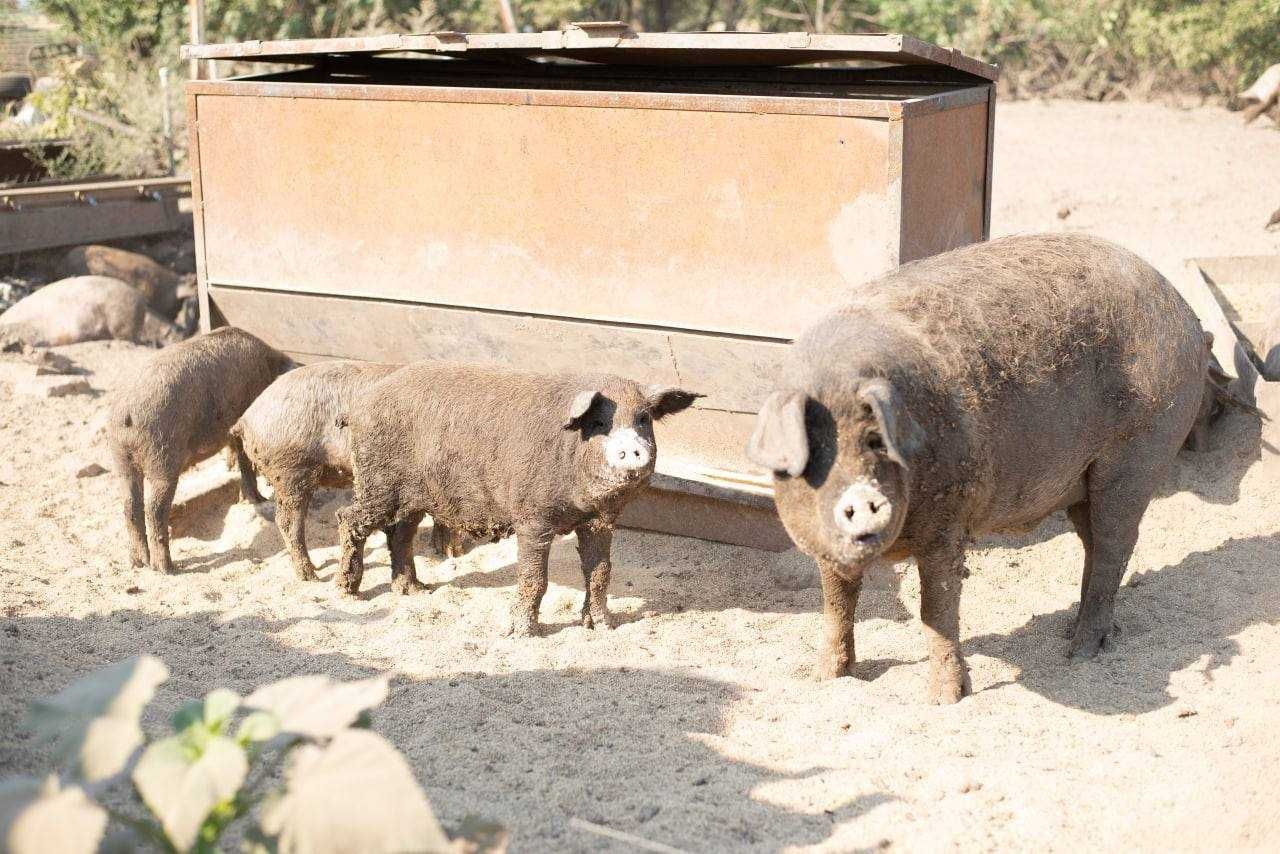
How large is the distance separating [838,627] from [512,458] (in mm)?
1601

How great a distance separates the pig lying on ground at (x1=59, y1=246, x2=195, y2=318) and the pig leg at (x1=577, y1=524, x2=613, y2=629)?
6219 millimetres

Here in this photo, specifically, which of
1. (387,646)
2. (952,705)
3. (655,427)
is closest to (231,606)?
(387,646)

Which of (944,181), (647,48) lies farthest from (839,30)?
(944,181)

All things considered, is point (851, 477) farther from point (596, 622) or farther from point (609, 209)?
point (609, 209)

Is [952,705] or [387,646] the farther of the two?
[387,646]

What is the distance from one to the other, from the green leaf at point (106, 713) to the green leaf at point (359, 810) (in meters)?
0.37

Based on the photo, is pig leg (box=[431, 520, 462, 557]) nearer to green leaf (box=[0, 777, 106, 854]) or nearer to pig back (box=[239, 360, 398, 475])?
pig back (box=[239, 360, 398, 475])

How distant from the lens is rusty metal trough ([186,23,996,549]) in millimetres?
5957

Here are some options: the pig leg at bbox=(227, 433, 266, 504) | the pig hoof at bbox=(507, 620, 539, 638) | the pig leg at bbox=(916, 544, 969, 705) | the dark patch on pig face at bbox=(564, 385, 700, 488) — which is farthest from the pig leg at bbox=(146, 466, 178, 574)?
the pig leg at bbox=(916, 544, 969, 705)

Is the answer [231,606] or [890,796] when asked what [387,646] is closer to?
[231,606]

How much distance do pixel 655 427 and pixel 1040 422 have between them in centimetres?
235

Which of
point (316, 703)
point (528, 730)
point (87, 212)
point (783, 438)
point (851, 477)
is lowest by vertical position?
point (528, 730)

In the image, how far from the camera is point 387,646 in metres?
5.57

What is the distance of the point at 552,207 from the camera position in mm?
6629
